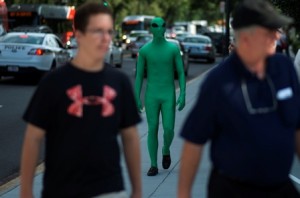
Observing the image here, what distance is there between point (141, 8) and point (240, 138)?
88.5 meters

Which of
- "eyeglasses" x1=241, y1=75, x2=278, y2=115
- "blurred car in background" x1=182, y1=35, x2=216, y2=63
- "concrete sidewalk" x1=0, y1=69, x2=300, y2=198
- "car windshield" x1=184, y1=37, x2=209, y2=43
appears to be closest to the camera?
"eyeglasses" x1=241, y1=75, x2=278, y2=115

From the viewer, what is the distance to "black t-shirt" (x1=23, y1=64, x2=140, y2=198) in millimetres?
3500

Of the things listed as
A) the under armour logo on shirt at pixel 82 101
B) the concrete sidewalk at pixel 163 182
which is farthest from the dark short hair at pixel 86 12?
the concrete sidewalk at pixel 163 182

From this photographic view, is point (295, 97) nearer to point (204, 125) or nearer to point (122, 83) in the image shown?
point (204, 125)

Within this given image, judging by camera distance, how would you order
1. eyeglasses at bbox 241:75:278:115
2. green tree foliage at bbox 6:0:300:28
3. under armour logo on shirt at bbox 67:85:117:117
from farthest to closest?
green tree foliage at bbox 6:0:300:28
under armour logo on shirt at bbox 67:85:117:117
eyeglasses at bbox 241:75:278:115

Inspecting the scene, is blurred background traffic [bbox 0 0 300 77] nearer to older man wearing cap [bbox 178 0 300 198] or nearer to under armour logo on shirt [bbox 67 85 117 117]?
under armour logo on shirt [bbox 67 85 117 117]

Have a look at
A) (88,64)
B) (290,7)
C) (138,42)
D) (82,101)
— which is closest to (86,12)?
(88,64)

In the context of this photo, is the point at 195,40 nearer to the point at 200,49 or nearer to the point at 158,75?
the point at 200,49

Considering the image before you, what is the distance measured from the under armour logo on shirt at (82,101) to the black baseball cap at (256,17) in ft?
2.25

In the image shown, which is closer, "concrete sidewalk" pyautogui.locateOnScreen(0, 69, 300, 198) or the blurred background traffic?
"concrete sidewalk" pyautogui.locateOnScreen(0, 69, 300, 198)

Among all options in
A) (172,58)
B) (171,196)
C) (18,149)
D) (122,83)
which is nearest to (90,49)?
(122,83)

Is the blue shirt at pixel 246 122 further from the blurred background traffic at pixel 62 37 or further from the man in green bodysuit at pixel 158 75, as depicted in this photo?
the man in green bodysuit at pixel 158 75

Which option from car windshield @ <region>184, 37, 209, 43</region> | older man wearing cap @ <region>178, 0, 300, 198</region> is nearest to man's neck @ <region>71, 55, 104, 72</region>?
older man wearing cap @ <region>178, 0, 300, 198</region>

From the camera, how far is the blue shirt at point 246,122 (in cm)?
329
